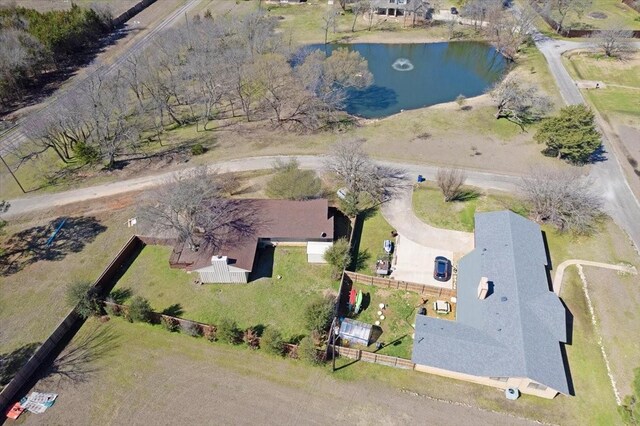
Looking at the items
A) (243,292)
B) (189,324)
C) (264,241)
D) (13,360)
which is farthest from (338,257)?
(13,360)

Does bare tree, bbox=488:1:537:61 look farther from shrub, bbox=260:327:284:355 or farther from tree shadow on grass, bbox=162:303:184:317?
tree shadow on grass, bbox=162:303:184:317

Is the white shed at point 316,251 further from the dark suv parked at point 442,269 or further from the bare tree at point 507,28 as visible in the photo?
the bare tree at point 507,28

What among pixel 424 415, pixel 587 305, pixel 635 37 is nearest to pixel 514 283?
pixel 587 305

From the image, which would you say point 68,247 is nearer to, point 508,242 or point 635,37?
point 508,242

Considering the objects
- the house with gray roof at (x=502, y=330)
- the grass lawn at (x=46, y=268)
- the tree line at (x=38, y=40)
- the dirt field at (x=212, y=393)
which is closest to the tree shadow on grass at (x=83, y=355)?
the dirt field at (x=212, y=393)

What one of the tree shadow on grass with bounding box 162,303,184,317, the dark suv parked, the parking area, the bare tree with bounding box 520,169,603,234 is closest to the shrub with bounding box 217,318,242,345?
the tree shadow on grass with bounding box 162,303,184,317

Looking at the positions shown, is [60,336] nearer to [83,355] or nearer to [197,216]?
Answer: [83,355]
